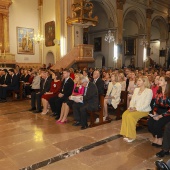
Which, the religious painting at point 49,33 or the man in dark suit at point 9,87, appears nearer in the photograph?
the man in dark suit at point 9,87

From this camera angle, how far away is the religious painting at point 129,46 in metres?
21.9

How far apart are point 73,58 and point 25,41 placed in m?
5.33

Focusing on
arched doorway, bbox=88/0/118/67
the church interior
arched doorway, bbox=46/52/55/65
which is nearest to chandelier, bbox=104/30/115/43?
the church interior

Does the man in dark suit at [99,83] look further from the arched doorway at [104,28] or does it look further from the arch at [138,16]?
the arch at [138,16]

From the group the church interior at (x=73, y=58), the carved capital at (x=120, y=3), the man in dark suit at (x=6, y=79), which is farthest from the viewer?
the carved capital at (x=120, y=3)

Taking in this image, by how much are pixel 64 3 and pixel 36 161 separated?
12518 mm

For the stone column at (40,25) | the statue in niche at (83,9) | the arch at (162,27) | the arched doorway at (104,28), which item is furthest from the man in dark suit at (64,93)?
the arch at (162,27)

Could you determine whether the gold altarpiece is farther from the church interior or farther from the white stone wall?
the white stone wall

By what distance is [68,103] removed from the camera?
5.34 m

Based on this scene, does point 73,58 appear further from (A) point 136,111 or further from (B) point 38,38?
(A) point 136,111

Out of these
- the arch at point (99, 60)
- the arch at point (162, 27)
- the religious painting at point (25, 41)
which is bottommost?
the arch at point (99, 60)

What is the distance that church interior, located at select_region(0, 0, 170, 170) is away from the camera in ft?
11.3

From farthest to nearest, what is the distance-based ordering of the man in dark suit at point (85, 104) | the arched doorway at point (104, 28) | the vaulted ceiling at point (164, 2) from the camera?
the vaulted ceiling at point (164, 2) < the arched doorway at point (104, 28) < the man in dark suit at point (85, 104)

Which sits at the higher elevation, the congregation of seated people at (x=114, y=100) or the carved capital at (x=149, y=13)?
the carved capital at (x=149, y=13)
